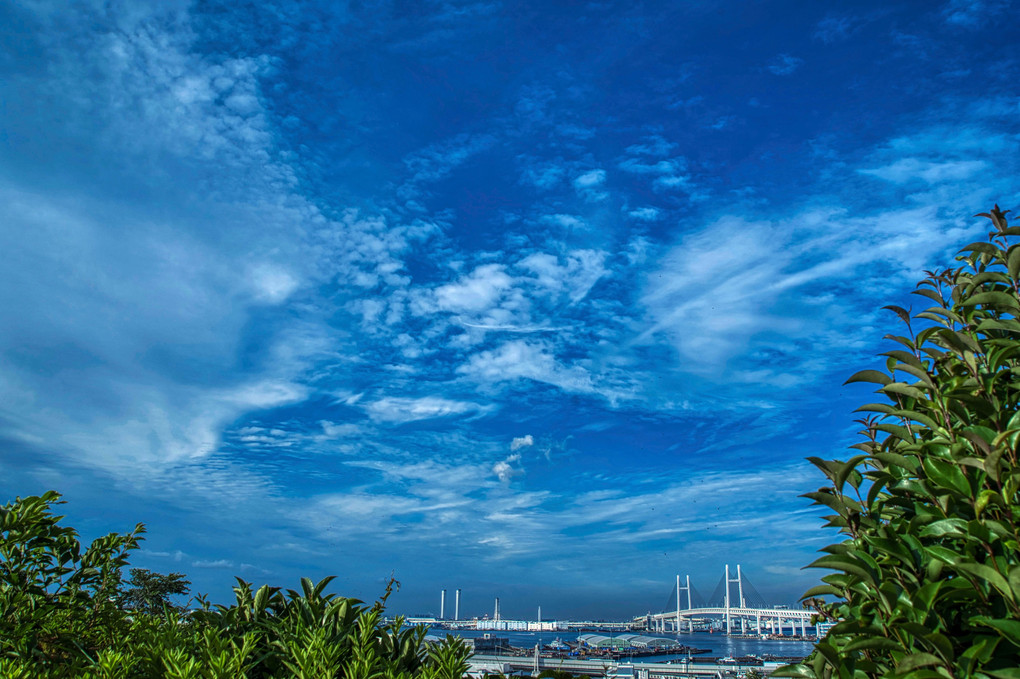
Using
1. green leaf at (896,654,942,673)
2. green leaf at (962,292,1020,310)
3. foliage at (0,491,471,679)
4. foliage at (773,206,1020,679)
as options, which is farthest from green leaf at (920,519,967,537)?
foliage at (0,491,471,679)

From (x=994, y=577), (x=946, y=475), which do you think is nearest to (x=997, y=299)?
(x=946, y=475)

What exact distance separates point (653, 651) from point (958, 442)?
114 m

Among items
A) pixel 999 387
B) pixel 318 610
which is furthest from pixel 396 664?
pixel 999 387

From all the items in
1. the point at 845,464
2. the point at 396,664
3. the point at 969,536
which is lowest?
the point at 396,664

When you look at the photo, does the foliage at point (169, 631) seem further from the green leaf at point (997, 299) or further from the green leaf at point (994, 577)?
the green leaf at point (997, 299)

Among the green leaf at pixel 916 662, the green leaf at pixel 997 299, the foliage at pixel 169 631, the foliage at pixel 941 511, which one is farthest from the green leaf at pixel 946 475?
the foliage at pixel 169 631

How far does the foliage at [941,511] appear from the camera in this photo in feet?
5.76

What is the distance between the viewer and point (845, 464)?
223cm

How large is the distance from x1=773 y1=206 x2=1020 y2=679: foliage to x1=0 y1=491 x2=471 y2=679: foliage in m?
1.58

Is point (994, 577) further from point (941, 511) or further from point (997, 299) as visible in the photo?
point (997, 299)

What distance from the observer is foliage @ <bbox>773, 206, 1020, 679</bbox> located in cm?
176

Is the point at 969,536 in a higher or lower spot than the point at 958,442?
lower

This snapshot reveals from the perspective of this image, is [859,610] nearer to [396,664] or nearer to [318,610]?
[396,664]

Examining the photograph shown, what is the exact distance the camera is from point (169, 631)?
107 inches
